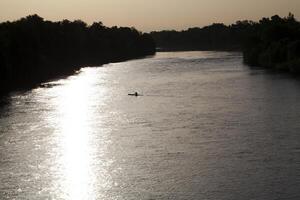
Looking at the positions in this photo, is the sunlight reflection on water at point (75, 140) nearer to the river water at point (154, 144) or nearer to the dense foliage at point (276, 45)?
the river water at point (154, 144)

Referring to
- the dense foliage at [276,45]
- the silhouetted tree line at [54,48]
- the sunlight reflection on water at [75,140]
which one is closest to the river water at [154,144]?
the sunlight reflection on water at [75,140]

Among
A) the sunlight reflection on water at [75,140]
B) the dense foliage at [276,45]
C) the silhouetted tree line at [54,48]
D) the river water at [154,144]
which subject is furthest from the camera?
the dense foliage at [276,45]

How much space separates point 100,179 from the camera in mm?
28797

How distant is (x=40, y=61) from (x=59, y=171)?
54894 mm

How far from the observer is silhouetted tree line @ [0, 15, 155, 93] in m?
72.7

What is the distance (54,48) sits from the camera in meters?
99.8

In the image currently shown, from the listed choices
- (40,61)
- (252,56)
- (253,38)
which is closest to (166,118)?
(40,61)

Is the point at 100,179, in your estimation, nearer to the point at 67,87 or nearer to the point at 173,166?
the point at 173,166

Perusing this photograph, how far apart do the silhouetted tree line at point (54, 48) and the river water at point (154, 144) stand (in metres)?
12.8

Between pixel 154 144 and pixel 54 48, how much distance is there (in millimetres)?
67654

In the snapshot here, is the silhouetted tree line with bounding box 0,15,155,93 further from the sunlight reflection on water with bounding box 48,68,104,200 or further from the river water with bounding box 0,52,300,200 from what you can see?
the river water with bounding box 0,52,300,200

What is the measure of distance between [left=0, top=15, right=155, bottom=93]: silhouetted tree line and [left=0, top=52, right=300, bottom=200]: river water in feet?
41.9

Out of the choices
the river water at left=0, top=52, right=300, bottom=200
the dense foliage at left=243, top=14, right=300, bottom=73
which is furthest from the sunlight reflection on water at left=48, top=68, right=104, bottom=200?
the dense foliage at left=243, top=14, right=300, bottom=73

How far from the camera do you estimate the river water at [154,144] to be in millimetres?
27062
